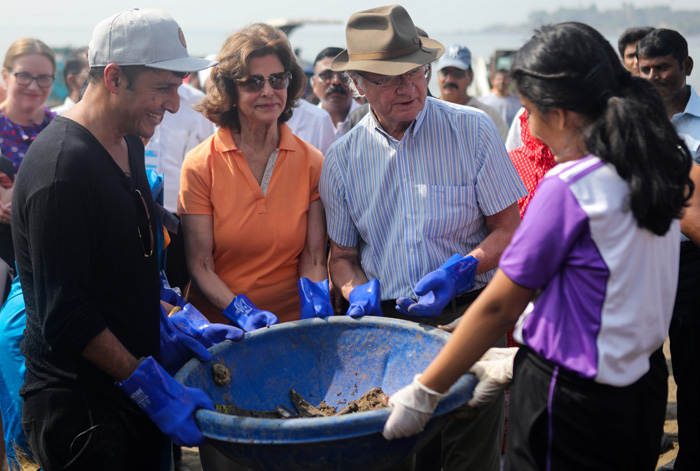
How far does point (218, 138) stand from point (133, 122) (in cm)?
86

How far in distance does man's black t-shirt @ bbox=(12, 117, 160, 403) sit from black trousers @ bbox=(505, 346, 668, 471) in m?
1.09

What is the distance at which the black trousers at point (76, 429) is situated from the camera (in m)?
1.86

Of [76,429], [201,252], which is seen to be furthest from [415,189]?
[76,429]

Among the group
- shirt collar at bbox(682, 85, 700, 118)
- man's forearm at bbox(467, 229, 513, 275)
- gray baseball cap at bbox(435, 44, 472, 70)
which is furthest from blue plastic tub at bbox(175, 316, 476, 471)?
gray baseball cap at bbox(435, 44, 472, 70)

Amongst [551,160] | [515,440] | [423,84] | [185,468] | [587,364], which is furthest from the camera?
[185,468]

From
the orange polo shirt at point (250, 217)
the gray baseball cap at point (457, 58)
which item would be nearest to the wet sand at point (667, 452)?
the orange polo shirt at point (250, 217)

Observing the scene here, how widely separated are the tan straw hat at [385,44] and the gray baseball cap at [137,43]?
77 cm

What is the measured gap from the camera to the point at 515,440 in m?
1.65

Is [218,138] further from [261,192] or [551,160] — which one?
[551,160]

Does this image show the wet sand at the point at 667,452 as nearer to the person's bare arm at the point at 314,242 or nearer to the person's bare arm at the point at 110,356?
the person's bare arm at the point at 314,242

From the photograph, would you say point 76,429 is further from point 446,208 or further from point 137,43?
point 446,208

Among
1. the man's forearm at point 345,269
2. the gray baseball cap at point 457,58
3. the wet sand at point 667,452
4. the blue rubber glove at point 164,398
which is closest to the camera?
the blue rubber glove at point 164,398

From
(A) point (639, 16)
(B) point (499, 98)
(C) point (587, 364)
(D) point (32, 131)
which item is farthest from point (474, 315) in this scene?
(A) point (639, 16)

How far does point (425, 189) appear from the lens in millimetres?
2514
